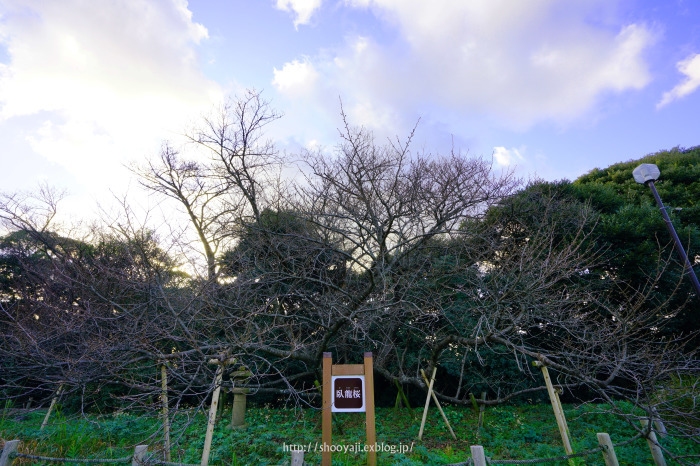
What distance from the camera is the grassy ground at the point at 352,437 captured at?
17.3 feet

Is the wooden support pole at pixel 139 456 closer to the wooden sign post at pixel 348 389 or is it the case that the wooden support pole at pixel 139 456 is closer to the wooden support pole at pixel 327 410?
the wooden support pole at pixel 327 410

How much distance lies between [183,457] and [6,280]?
12.3 m

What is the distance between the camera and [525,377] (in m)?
8.69

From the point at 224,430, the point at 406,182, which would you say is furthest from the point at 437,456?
the point at 406,182

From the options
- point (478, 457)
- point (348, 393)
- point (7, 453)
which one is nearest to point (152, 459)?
point (7, 453)

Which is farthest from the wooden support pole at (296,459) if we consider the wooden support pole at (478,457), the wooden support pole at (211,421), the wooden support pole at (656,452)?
the wooden support pole at (656,452)

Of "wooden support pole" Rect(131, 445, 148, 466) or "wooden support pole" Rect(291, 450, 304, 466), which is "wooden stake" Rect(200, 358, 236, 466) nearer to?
"wooden support pole" Rect(131, 445, 148, 466)

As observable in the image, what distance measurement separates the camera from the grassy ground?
5.29 meters

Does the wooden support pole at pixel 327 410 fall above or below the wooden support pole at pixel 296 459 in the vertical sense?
above

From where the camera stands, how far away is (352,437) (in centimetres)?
652

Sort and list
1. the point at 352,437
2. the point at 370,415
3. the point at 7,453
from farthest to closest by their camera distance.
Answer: the point at 352,437 < the point at 370,415 < the point at 7,453

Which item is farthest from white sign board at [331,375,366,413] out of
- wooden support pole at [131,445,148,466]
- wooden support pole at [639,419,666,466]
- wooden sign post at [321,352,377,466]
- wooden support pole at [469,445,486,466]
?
wooden support pole at [639,419,666,466]

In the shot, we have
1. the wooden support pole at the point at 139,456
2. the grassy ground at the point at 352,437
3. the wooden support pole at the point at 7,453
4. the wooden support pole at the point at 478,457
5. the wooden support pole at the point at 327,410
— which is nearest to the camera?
the wooden support pole at the point at 478,457

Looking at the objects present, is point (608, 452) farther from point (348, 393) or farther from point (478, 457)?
point (348, 393)
